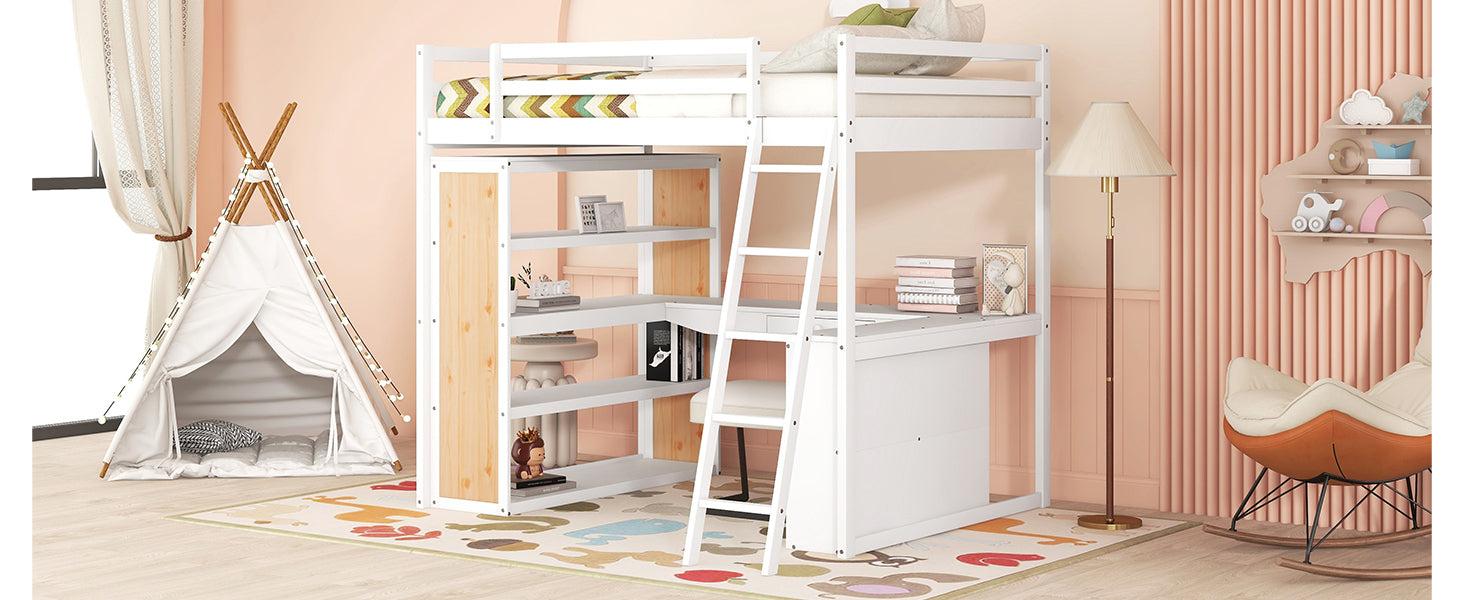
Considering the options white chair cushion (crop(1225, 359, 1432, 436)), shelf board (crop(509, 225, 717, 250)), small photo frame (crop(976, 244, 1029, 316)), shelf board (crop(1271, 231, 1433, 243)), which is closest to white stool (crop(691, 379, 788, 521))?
shelf board (crop(509, 225, 717, 250))

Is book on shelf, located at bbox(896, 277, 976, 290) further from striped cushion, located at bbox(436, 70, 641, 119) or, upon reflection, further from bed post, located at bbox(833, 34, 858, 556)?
striped cushion, located at bbox(436, 70, 641, 119)

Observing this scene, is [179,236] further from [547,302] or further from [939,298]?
[939,298]

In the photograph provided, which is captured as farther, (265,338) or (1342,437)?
(265,338)

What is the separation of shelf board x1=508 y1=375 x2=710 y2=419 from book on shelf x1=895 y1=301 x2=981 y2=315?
1001 mm

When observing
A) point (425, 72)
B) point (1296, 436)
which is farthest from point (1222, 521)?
point (425, 72)

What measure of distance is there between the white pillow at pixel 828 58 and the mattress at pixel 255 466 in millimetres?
2452

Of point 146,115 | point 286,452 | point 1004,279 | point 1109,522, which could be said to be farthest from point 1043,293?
point 146,115

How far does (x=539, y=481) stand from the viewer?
19.0ft

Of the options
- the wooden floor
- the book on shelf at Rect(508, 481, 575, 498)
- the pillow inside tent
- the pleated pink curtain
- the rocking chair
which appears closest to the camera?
the wooden floor

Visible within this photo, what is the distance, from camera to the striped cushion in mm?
5242

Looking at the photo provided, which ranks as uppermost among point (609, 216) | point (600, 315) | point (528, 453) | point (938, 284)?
point (609, 216)

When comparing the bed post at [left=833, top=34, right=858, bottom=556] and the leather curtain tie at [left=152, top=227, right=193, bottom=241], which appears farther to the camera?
the leather curtain tie at [left=152, top=227, right=193, bottom=241]

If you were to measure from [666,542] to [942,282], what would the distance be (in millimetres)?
1274

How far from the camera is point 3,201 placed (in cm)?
108
